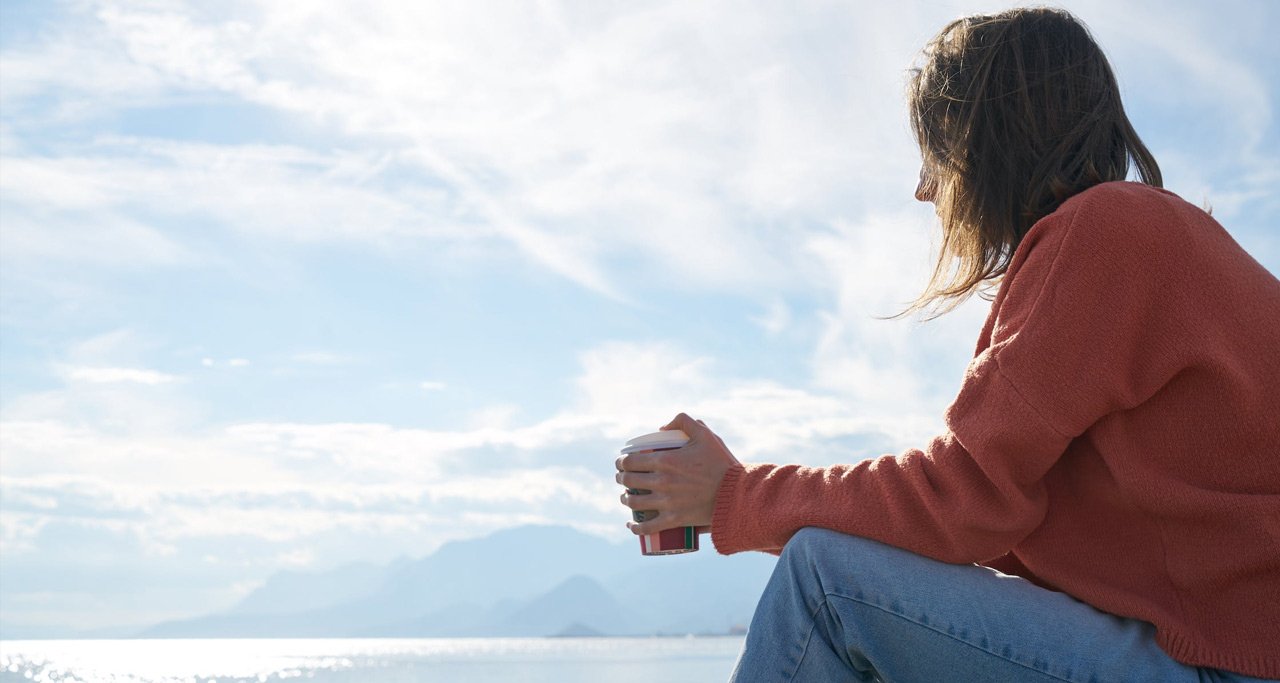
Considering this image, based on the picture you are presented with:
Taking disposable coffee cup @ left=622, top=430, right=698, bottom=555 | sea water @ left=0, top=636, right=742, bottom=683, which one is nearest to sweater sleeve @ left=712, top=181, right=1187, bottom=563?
disposable coffee cup @ left=622, top=430, right=698, bottom=555

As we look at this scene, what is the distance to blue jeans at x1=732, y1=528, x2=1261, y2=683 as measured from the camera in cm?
149

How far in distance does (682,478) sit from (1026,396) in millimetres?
612

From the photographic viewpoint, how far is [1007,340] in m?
1.53

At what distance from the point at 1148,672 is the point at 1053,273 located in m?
0.59

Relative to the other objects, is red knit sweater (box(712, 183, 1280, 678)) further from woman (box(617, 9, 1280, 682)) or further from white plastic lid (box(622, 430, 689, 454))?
white plastic lid (box(622, 430, 689, 454))

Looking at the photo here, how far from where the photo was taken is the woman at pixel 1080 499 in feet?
4.74

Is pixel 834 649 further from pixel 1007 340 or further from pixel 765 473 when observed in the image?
pixel 1007 340

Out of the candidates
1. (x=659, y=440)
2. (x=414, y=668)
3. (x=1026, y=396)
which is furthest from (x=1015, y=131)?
(x=414, y=668)

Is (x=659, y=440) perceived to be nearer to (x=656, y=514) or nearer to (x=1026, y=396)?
(x=656, y=514)

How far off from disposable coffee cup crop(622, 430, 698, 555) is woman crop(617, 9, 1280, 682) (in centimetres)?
19

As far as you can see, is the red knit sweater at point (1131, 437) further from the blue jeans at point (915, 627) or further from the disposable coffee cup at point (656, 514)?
the disposable coffee cup at point (656, 514)

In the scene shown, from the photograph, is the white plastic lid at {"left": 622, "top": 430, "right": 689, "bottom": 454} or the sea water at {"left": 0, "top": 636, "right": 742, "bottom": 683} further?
the sea water at {"left": 0, "top": 636, "right": 742, "bottom": 683}

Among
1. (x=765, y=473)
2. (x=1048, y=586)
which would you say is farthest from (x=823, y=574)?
(x=1048, y=586)

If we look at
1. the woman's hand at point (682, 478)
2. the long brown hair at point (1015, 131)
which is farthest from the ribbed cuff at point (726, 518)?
the long brown hair at point (1015, 131)
